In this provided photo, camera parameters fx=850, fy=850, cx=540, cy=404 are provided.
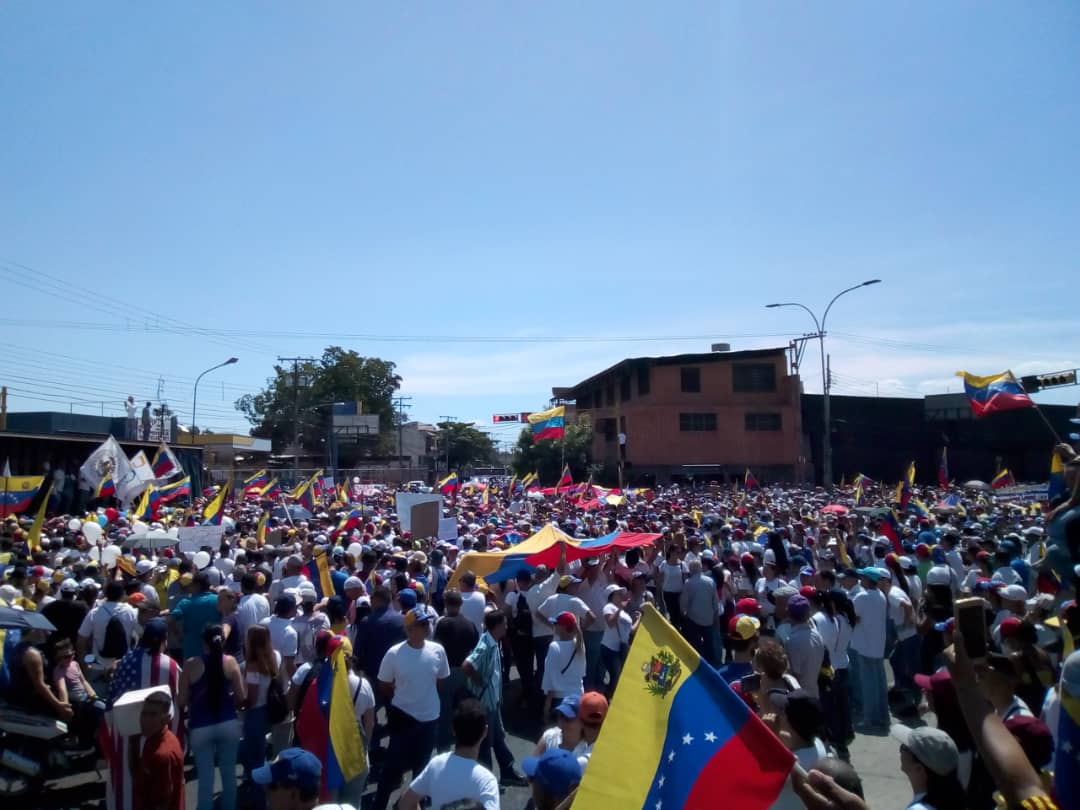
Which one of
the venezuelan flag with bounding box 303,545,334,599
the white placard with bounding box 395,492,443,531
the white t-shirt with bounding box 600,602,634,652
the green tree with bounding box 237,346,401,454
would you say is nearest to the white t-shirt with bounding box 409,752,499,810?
the white t-shirt with bounding box 600,602,634,652

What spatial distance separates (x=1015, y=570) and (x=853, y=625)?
3432 millimetres

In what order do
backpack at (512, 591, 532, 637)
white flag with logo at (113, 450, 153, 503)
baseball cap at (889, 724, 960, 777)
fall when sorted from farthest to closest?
white flag with logo at (113, 450, 153, 503) < backpack at (512, 591, 532, 637) < baseball cap at (889, 724, 960, 777)

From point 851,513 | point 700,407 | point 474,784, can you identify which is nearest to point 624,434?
point 700,407

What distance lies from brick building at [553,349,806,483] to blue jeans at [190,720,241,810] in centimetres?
4417

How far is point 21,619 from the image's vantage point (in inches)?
233

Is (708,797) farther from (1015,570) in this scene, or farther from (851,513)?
(851,513)

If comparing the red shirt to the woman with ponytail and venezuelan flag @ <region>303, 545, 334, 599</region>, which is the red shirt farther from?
venezuelan flag @ <region>303, 545, 334, 599</region>

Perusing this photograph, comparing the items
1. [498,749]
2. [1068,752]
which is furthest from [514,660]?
[1068,752]

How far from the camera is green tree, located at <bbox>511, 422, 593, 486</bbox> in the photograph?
53.9 m

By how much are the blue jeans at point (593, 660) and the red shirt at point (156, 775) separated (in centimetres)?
458

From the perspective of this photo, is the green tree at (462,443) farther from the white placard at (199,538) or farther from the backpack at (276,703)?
the backpack at (276,703)

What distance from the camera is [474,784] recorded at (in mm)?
4105

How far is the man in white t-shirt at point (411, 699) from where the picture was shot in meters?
6.13

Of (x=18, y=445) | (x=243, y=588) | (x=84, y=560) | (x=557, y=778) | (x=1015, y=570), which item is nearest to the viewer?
(x=557, y=778)
